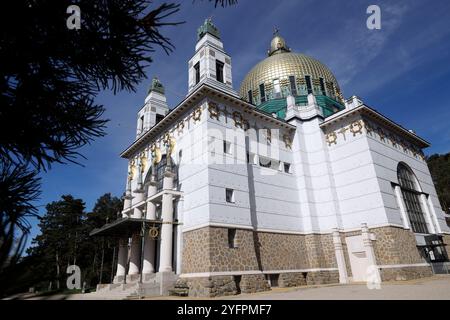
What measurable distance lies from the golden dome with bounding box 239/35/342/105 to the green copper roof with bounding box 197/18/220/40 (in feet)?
32.4

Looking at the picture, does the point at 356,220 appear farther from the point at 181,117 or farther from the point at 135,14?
the point at 135,14

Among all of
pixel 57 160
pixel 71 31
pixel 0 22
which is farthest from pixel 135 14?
pixel 57 160

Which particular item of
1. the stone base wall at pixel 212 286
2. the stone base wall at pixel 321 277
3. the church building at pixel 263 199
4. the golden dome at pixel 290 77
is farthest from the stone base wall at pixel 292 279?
the golden dome at pixel 290 77

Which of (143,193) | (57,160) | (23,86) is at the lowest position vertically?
(57,160)

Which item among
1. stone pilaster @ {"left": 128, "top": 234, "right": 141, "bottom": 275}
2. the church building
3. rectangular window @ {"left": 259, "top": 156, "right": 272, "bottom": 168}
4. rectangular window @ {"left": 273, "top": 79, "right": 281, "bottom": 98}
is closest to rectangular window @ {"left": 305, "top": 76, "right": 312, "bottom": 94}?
rectangular window @ {"left": 273, "top": 79, "right": 281, "bottom": 98}

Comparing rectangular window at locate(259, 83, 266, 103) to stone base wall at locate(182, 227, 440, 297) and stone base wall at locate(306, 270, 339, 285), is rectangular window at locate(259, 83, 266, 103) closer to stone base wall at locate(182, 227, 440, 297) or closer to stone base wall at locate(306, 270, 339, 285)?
stone base wall at locate(182, 227, 440, 297)

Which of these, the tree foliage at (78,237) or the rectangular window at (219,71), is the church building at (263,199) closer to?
the rectangular window at (219,71)

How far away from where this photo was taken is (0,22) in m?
2.29

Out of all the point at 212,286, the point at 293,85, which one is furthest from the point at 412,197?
the point at 212,286

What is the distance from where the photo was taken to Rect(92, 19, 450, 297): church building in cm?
1673

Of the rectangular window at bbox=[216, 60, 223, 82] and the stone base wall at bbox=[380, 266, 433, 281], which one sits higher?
the rectangular window at bbox=[216, 60, 223, 82]

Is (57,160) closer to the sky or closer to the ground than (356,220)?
closer to the ground
